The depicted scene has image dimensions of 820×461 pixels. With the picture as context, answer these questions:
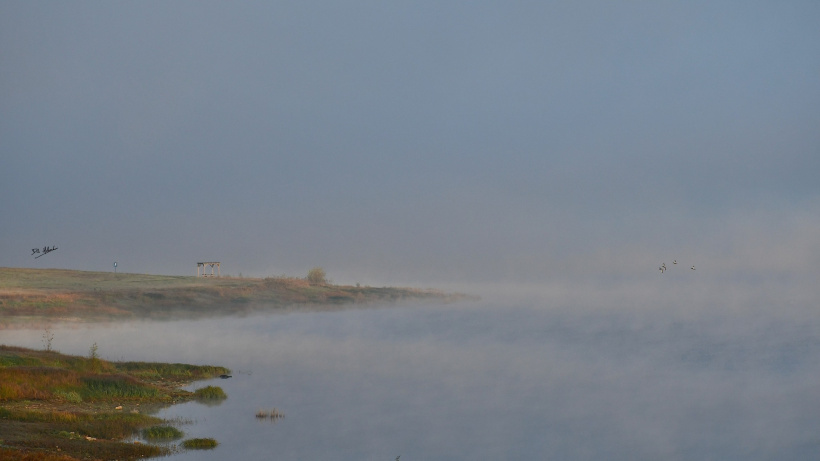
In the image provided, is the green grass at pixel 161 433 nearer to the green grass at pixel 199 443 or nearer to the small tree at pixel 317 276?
the green grass at pixel 199 443

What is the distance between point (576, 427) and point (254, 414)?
18.5 meters

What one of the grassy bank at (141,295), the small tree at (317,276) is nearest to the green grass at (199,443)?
the grassy bank at (141,295)

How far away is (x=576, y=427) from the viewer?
42.0 meters

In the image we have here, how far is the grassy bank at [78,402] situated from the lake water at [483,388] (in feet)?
7.72

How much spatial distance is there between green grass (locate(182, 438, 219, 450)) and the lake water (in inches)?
29.3

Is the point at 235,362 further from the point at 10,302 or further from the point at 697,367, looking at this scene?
the point at 697,367

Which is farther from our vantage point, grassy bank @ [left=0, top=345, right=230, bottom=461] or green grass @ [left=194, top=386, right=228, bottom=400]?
green grass @ [left=194, top=386, right=228, bottom=400]

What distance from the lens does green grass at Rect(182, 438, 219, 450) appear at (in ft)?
95.5

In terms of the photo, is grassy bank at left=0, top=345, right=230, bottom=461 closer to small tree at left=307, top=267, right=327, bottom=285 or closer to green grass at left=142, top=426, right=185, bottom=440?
green grass at left=142, top=426, right=185, bottom=440

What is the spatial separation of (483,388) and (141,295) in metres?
61.8

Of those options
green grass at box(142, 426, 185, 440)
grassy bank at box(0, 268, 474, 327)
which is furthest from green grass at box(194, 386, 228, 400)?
grassy bank at box(0, 268, 474, 327)

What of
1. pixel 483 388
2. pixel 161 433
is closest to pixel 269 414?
pixel 161 433

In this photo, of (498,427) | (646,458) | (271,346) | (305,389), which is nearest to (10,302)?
(271,346)

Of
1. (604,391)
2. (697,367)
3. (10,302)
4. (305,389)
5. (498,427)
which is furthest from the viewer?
(10,302)
